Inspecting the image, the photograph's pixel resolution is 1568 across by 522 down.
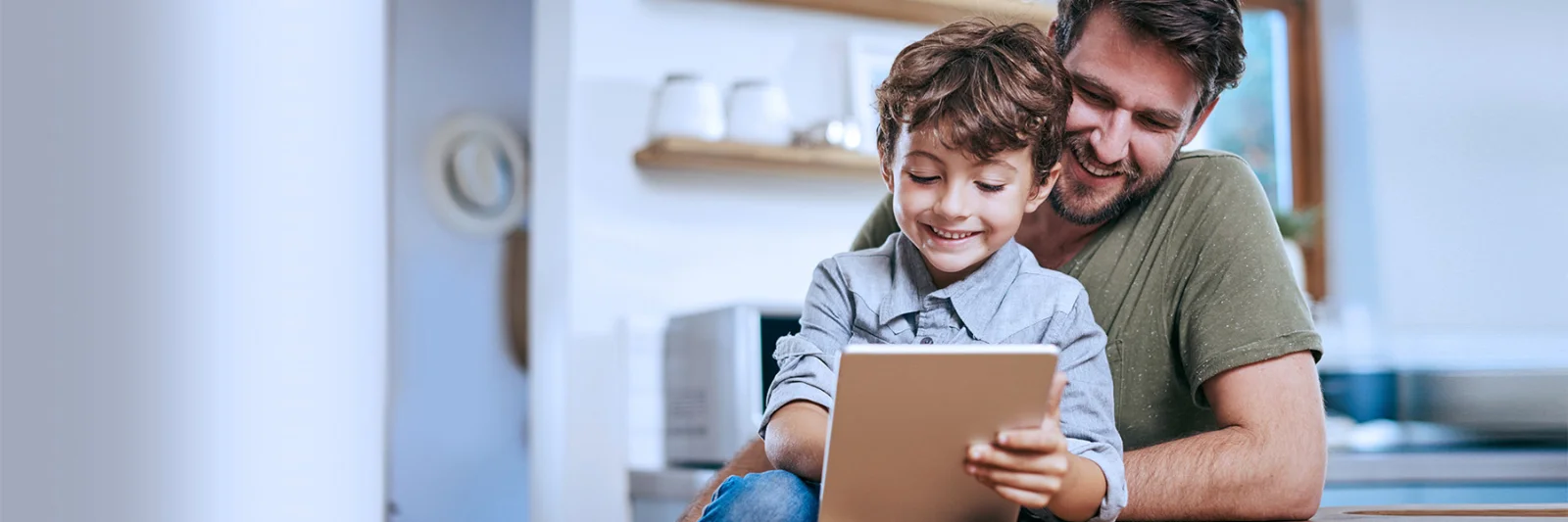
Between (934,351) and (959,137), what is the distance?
0.27 metres

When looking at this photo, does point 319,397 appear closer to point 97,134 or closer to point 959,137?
point 97,134

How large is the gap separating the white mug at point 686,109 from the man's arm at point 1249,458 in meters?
1.61

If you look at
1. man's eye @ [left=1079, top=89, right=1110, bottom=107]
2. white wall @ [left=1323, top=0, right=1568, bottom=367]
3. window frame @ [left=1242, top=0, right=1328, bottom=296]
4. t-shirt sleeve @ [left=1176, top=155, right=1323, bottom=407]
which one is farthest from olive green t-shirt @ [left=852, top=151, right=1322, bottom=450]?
window frame @ [left=1242, top=0, right=1328, bottom=296]

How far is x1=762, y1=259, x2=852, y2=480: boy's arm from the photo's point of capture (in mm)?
875

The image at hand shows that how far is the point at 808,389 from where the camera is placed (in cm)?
90

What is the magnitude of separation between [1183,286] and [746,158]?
5.00 ft

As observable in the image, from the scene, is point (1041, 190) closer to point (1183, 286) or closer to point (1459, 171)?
point (1183, 286)

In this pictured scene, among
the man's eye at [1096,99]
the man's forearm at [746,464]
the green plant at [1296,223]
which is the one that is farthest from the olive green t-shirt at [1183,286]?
the green plant at [1296,223]

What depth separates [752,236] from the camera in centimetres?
273

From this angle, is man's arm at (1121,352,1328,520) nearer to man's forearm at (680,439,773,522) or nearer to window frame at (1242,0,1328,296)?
man's forearm at (680,439,773,522)

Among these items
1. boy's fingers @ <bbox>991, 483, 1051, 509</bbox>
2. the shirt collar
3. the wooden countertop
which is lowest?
the wooden countertop

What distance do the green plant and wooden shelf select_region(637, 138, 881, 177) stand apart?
3.67ft

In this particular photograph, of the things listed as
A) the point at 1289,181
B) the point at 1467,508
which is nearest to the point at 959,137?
the point at 1467,508

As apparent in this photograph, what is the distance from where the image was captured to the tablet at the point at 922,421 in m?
0.69
